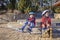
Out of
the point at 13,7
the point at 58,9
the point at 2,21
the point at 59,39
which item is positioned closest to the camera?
the point at 59,39

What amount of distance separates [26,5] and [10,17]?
104 inches

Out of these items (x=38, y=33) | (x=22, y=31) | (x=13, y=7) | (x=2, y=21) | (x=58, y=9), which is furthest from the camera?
(x=13, y=7)

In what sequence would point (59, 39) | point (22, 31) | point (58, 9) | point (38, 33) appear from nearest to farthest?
point (59, 39) → point (38, 33) → point (22, 31) → point (58, 9)

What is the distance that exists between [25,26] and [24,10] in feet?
30.1

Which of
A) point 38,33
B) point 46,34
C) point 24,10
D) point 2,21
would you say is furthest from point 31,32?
point 24,10

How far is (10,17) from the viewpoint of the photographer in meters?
20.0

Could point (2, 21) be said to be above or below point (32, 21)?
below

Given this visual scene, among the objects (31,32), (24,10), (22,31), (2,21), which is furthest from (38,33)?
(24,10)

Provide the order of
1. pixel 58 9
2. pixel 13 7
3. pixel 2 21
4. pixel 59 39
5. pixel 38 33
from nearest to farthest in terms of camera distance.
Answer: pixel 59 39 < pixel 38 33 < pixel 2 21 < pixel 58 9 < pixel 13 7

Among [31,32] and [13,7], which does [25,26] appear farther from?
[13,7]

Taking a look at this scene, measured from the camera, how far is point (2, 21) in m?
19.1

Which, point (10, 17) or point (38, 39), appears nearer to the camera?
point (38, 39)

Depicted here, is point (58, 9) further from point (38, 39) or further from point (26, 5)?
point (38, 39)

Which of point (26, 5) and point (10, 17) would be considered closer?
point (10, 17)
